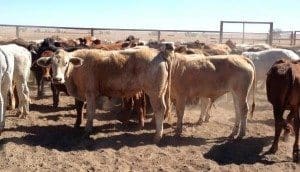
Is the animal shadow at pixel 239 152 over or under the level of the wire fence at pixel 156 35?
under

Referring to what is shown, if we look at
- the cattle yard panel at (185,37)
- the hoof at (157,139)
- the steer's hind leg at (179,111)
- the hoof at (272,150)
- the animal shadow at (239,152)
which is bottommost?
the animal shadow at (239,152)

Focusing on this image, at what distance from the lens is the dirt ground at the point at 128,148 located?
665cm

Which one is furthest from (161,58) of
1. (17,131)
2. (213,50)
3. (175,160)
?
(213,50)

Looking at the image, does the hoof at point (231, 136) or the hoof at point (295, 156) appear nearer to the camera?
the hoof at point (295, 156)

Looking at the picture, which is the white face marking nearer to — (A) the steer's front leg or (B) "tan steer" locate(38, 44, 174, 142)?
(B) "tan steer" locate(38, 44, 174, 142)

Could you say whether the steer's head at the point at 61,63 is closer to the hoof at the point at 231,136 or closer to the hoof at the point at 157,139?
the hoof at the point at 157,139

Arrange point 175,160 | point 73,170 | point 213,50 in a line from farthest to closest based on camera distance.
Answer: point 213,50
point 175,160
point 73,170

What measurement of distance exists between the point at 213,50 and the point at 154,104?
482 cm

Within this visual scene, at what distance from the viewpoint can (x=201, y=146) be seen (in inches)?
308

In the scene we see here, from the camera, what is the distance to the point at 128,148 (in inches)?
293

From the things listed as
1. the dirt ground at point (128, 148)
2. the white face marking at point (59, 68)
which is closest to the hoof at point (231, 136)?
the dirt ground at point (128, 148)

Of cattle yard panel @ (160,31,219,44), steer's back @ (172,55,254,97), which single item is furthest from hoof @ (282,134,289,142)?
cattle yard panel @ (160,31,219,44)

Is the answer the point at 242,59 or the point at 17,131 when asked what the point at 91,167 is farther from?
the point at 242,59

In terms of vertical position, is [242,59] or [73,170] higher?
[242,59]
